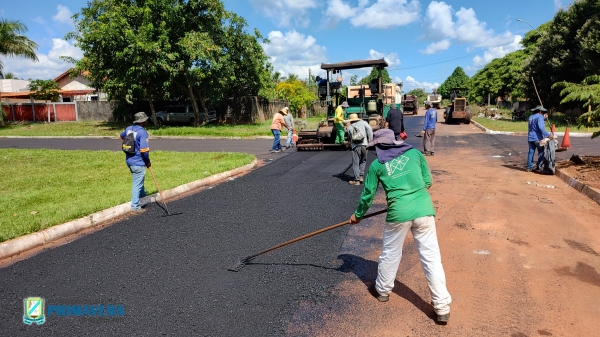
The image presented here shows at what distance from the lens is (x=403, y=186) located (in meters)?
3.50

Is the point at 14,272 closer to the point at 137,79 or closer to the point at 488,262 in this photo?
the point at 488,262

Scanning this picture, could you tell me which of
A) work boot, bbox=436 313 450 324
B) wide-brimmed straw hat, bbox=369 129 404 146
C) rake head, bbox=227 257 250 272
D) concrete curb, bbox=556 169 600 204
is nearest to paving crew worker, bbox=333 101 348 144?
concrete curb, bbox=556 169 600 204

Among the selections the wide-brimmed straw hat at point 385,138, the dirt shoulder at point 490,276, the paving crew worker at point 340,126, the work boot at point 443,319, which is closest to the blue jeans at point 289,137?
the paving crew worker at point 340,126

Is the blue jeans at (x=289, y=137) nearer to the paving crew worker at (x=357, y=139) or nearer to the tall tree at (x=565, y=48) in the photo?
the paving crew worker at (x=357, y=139)

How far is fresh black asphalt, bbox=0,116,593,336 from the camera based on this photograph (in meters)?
3.48

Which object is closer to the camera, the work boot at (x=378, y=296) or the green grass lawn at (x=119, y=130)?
the work boot at (x=378, y=296)

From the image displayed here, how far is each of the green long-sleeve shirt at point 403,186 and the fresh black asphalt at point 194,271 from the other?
3.61ft

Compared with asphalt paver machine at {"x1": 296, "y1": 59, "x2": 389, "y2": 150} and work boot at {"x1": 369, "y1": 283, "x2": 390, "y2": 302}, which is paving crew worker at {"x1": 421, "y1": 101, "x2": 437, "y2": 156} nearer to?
asphalt paver machine at {"x1": 296, "y1": 59, "x2": 389, "y2": 150}

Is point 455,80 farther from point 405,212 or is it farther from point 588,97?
point 405,212

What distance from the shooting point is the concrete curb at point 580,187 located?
7177 millimetres

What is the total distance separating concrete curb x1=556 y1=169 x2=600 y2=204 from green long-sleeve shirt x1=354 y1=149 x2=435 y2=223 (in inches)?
213

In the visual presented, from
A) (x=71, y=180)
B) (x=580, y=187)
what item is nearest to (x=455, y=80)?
(x=580, y=187)

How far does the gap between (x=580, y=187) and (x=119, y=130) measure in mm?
24836

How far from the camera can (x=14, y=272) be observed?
4625mm
